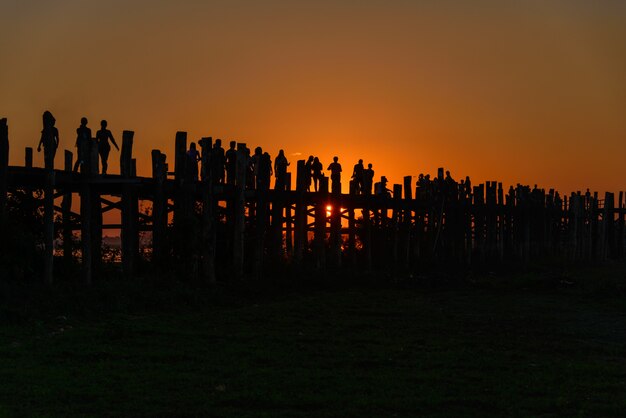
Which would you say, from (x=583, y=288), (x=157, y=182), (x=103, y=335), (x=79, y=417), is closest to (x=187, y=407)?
(x=79, y=417)

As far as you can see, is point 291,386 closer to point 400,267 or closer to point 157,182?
point 157,182

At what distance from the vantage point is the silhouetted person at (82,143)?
2269cm

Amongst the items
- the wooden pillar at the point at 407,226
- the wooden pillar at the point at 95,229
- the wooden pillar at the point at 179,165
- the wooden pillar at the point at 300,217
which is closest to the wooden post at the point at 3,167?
the wooden pillar at the point at 95,229

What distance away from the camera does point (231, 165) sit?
28.8 m

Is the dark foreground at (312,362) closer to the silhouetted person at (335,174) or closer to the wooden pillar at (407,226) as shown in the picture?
the silhouetted person at (335,174)

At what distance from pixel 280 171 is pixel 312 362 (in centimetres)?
1848

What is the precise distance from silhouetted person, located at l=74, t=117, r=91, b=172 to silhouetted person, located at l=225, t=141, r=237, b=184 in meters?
6.16

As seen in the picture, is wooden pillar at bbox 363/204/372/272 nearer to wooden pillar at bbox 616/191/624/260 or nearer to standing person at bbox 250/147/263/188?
standing person at bbox 250/147/263/188

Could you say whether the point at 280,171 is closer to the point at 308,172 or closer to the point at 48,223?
the point at 308,172

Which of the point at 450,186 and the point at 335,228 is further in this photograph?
the point at 450,186

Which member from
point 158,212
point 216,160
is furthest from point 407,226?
point 158,212

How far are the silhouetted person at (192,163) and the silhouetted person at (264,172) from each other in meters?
3.34

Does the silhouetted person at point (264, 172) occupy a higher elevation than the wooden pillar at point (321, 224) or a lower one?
higher

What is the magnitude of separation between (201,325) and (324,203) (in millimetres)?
16204
